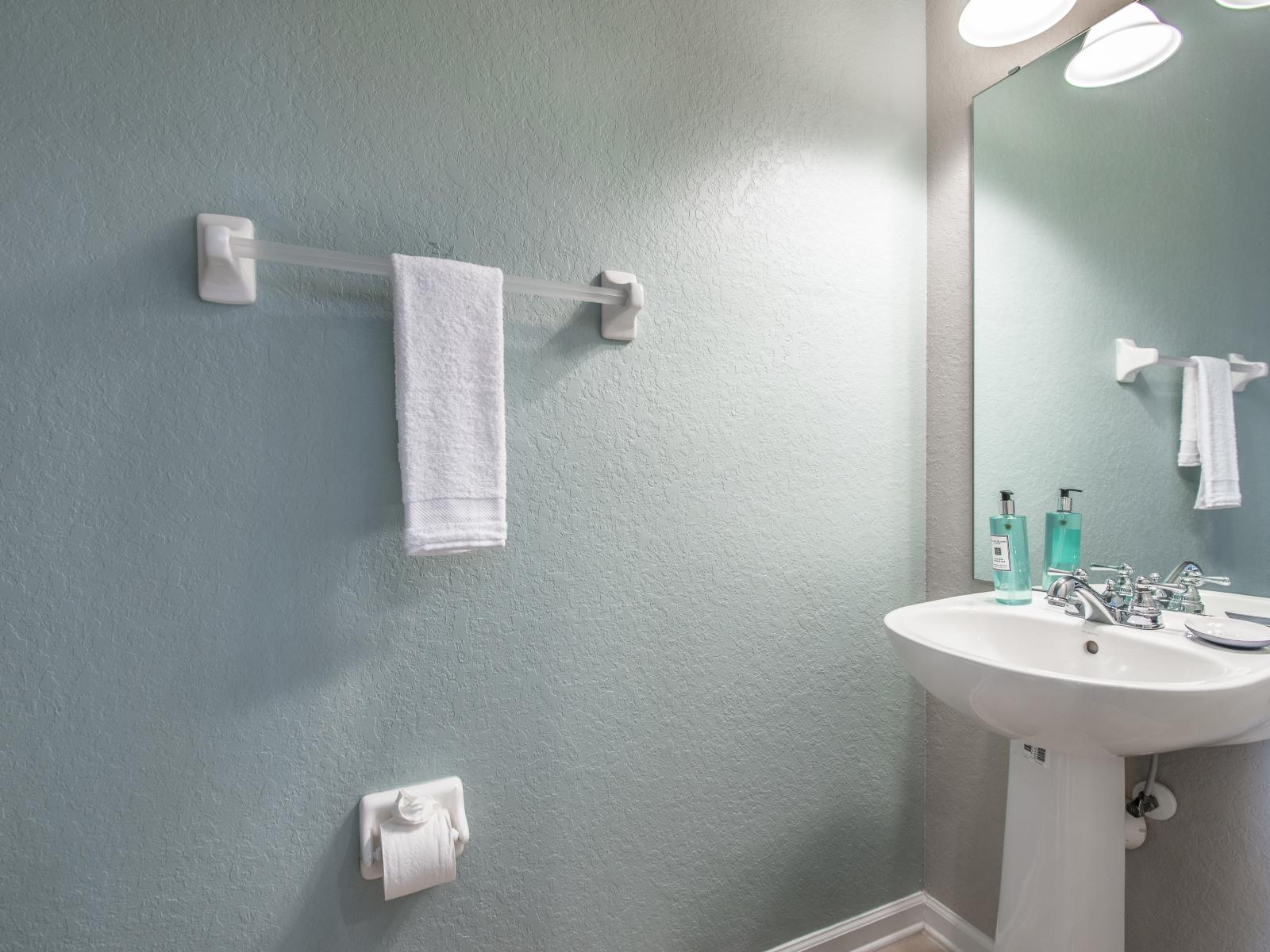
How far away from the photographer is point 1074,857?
109 cm

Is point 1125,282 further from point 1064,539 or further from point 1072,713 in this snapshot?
point 1072,713

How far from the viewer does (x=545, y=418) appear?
121cm

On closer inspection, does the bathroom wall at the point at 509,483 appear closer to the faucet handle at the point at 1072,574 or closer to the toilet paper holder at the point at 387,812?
the toilet paper holder at the point at 387,812

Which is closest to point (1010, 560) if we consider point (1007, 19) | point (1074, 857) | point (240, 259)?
point (1074, 857)

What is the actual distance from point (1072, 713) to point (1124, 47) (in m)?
1.22

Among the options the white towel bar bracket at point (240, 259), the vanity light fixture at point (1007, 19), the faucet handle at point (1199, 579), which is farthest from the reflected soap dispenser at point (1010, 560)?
the white towel bar bracket at point (240, 259)

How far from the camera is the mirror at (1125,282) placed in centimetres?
110

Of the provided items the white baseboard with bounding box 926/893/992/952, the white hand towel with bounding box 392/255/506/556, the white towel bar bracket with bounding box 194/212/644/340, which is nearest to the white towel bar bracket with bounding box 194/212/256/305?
the white towel bar bracket with bounding box 194/212/644/340

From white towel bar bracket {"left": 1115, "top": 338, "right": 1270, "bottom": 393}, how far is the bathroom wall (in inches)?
17.0

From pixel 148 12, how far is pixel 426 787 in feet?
4.03

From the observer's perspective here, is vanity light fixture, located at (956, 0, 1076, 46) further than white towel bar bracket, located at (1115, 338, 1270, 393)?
Yes

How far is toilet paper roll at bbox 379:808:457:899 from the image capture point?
991 mm

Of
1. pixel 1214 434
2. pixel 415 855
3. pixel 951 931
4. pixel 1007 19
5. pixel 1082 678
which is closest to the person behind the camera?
pixel 1082 678

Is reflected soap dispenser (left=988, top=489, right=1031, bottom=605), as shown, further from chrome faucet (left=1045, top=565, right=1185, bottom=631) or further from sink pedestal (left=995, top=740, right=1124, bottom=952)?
sink pedestal (left=995, top=740, right=1124, bottom=952)
